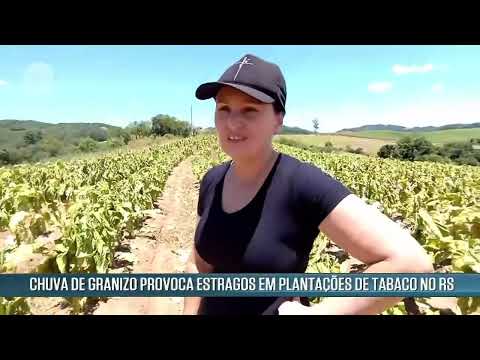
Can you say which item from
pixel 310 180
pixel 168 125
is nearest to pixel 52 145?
pixel 168 125

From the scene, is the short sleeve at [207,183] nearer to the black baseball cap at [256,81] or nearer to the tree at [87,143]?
the black baseball cap at [256,81]

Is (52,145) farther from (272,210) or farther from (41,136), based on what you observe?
(272,210)

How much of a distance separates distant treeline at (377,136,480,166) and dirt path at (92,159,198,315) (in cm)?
180

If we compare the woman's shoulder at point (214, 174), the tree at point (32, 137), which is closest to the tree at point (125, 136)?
the tree at point (32, 137)

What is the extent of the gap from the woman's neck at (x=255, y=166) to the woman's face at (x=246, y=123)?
0.02 metres

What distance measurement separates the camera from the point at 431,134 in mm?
2811

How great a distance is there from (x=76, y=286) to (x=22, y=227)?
248 centimetres

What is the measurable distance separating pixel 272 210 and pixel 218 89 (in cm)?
45

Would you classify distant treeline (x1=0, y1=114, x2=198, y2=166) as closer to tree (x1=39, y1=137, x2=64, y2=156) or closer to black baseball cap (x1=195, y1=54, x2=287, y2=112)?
tree (x1=39, y1=137, x2=64, y2=156)

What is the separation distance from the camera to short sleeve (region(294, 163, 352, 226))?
128 cm
